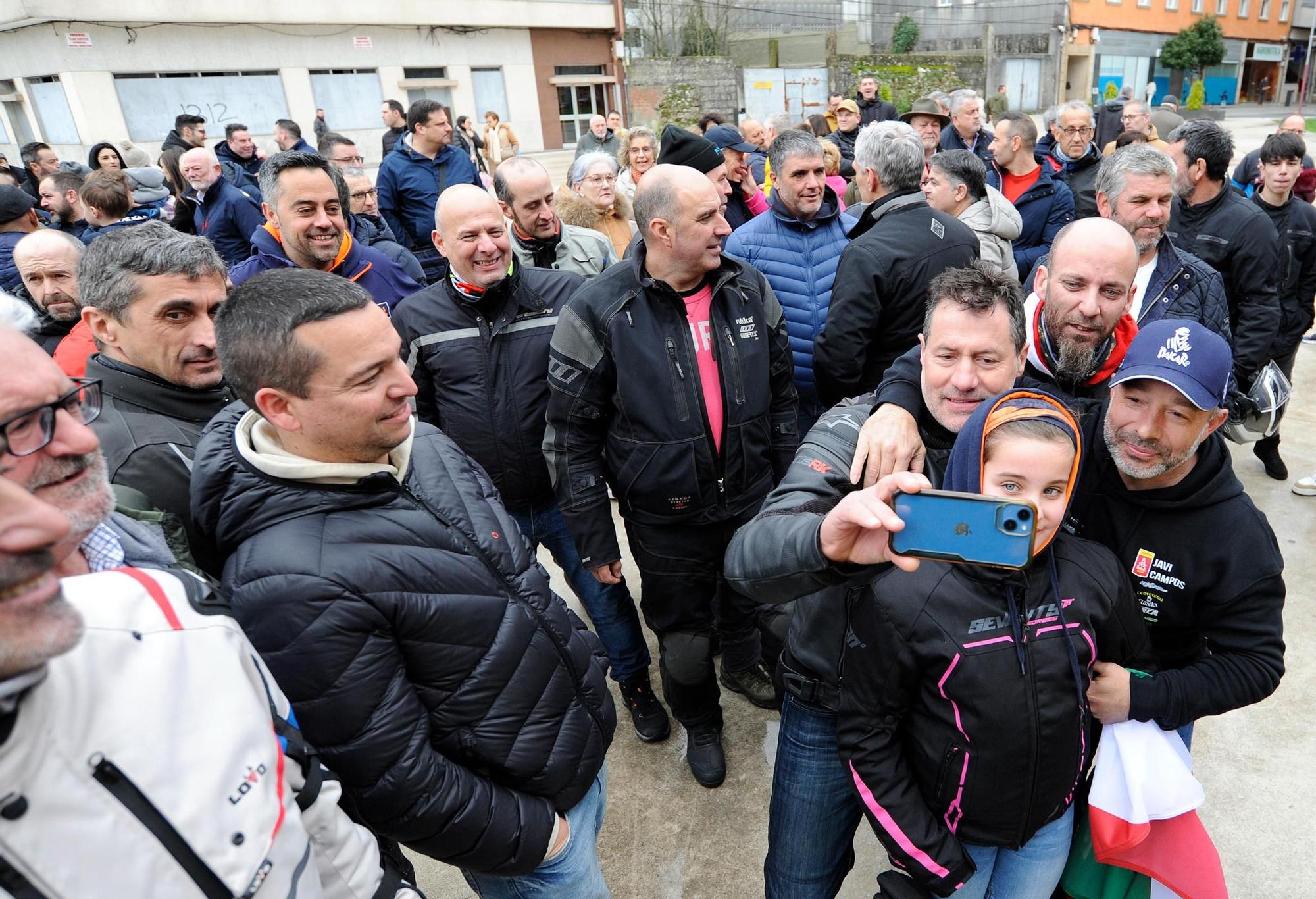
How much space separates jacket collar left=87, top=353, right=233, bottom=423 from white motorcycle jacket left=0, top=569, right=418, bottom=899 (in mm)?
842

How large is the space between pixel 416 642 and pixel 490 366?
1.49m

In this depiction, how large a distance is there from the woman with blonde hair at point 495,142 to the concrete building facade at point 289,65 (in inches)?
321


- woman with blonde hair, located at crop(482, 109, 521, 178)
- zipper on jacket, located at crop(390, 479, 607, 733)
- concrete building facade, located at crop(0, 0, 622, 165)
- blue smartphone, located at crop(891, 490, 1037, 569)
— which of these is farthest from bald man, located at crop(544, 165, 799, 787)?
concrete building facade, located at crop(0, 0, 622, 165)

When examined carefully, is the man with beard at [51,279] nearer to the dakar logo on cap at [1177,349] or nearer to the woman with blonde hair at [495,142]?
the dakar logo on cap at [1177,349]

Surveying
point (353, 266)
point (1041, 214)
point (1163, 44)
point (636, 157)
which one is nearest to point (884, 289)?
point (353, 266)

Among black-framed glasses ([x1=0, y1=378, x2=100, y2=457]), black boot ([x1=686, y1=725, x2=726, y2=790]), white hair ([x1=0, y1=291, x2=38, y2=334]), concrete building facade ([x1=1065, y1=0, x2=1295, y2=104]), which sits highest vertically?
concrete building facade ([x1=1065, y1=0, x2=1295, y2=104])

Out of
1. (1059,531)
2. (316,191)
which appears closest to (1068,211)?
(1059,531)

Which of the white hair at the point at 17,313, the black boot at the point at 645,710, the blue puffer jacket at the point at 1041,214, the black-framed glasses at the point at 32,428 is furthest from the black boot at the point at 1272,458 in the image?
the white hair at the point at 17,313

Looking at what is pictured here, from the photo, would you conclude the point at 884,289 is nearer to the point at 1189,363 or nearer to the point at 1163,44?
the point at 1189,363

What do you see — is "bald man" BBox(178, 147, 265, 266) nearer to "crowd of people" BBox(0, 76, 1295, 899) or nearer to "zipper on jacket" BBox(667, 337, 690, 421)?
"crowd of people" BBox(0, 76, 1295, 899)

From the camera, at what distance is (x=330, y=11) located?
20.2m

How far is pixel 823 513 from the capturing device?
1722 millimetres

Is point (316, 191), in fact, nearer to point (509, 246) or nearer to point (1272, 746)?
point (509, 246)

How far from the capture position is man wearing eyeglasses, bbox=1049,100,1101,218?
218 inches
